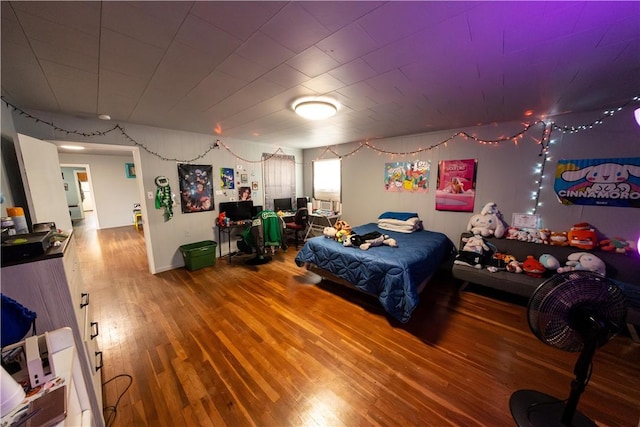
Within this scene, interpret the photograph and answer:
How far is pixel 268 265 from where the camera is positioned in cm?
394

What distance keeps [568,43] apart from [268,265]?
4.03m

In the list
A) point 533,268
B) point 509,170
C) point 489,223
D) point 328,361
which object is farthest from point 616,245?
point 328,361

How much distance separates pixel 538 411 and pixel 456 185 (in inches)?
110

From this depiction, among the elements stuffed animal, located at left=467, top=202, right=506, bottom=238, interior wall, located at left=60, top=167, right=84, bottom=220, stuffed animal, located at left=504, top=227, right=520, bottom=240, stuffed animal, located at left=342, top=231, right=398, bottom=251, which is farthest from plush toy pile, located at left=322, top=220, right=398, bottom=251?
interior wall, located at left=60, top=167, right=84, bottom=220

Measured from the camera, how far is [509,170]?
3090 millimetres

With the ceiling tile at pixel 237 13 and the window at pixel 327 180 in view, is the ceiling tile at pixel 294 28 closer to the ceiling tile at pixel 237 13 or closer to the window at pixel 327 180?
the ceiling tile at pixel 237 13

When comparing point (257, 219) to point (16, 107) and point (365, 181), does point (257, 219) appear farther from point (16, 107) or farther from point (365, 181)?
point (16, 107)

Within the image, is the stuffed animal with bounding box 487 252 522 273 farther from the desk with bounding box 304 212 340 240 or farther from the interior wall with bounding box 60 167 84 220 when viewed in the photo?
the interior wall with bounding box 60 167 84 220

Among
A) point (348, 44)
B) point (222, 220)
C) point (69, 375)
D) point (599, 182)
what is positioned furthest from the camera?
point (222, 220)

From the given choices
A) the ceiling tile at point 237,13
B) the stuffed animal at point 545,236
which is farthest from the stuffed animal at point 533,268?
the ceiling tile at point 237,13

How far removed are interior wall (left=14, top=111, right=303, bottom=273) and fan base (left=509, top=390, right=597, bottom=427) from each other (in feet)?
14.6

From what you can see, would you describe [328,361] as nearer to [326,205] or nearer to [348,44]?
[348,44]

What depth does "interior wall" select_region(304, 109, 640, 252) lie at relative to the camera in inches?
96.7

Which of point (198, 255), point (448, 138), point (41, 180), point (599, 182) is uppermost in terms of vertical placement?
point (448, 138)
